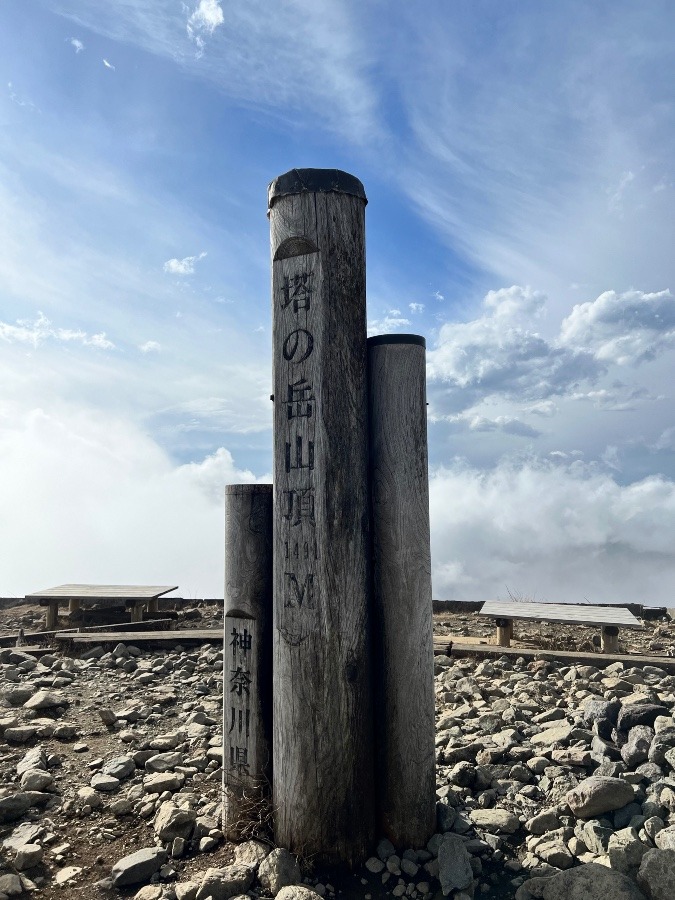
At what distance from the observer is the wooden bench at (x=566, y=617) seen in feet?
27.9

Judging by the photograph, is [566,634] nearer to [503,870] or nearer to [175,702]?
[175,702]

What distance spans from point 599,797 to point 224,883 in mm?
2097

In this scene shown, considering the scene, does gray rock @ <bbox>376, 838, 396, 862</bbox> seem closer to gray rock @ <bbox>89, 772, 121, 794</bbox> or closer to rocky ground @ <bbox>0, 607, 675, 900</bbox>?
rocky ground @ <bbox>0, 607, 675, 900</bbox>

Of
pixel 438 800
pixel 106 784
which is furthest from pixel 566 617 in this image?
pixel 106 784

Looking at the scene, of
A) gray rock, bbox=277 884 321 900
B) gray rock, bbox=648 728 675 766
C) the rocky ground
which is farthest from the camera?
gray rock, bbox=648 728 675 766

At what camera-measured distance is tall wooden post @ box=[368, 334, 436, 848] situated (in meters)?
4.12

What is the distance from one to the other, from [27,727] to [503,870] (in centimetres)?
401

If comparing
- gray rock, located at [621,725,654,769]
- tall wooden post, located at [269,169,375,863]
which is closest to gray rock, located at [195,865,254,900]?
tall wooden post, located at [269,169,375,863]

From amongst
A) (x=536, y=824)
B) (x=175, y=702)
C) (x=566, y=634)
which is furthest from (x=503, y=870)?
(x=566, y=634)

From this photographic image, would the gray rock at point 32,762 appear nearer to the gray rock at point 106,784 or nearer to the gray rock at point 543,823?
the gray rock at point 106,784

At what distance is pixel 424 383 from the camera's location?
4340mm

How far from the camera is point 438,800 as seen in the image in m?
4.56

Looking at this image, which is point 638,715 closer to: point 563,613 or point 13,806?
point 563,613

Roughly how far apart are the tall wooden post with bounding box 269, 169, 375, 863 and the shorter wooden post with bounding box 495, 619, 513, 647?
513 centimetres
